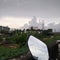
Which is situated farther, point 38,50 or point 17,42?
point 17,42

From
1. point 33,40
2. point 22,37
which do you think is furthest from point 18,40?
point 33,40

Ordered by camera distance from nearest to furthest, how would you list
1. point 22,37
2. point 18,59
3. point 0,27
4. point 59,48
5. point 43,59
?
1. point 43,59
2. point 18,59
3. point 59,48
4. point 22,37
5. point 0,27

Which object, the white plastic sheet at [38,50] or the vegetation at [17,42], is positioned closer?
the white plastic sheet at [38,50]

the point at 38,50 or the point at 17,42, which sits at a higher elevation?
the point at 38,50

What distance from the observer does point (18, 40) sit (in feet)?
64.6

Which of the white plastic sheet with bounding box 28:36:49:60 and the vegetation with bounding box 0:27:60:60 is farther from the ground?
the white plastic sheet with bounding box 28:36:49:60

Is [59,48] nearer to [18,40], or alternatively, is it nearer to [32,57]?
[32,57]

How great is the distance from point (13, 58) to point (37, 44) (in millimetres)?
2138

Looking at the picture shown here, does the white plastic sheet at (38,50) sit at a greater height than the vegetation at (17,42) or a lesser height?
greater

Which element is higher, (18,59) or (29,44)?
(29,44)

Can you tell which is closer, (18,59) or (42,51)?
(42,51)

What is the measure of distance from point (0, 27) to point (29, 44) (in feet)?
118

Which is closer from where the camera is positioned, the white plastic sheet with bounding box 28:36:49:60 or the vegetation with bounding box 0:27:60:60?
the white plastic sheet with bounding box 28:36:49:60

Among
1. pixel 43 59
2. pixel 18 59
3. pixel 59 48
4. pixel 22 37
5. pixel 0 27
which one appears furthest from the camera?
pixel 0 27
